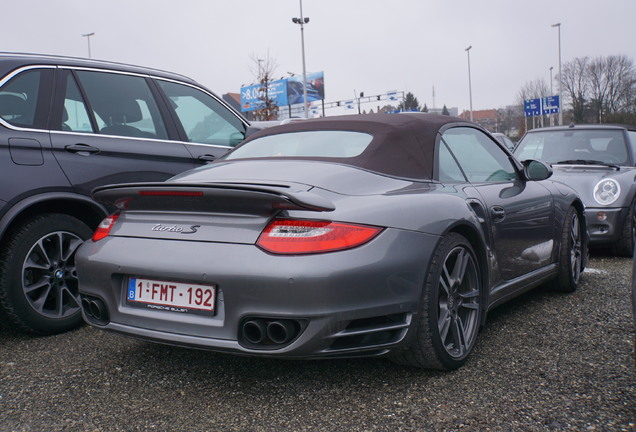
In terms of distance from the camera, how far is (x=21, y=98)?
3939 mm

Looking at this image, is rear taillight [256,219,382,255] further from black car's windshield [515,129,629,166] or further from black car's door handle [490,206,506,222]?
black car's windshield [515,129,629,166]

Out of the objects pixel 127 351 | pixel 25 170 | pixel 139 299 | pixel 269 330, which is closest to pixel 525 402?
pixel 269 330

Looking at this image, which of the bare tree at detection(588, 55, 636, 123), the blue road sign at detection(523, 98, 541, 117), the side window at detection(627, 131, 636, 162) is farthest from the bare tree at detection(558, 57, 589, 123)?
the side window at detection(627, 131, 636, 162)

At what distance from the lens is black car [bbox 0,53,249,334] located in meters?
3.79

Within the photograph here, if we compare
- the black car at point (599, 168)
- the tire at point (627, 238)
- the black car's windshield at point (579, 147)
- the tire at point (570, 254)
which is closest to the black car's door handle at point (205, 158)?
the tire at point (570, 254)

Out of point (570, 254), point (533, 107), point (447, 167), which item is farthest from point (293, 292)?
point (533, 107)

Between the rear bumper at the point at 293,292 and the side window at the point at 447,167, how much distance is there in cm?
68

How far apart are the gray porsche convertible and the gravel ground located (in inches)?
8.9

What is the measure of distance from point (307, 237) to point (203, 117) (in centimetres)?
280

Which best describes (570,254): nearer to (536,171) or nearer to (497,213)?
(536,171)

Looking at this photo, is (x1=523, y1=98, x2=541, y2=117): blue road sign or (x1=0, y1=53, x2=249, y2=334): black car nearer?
(x1=0, y1=53, x2=249, y2=334): black car

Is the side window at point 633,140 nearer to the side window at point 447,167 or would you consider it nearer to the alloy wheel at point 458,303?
the side window at point 447,167

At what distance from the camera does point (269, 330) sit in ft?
8.79

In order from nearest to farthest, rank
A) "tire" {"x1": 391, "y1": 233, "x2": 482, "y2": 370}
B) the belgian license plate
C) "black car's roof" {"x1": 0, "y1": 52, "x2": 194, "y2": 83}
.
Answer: the belgian license plate, "tire" {"x1": 391, "y1": 233, "x2": 482, "y2": 370}, "black car's roof" {"x1": 0, "y1": 52, "x2": 194, "y2": 83}
